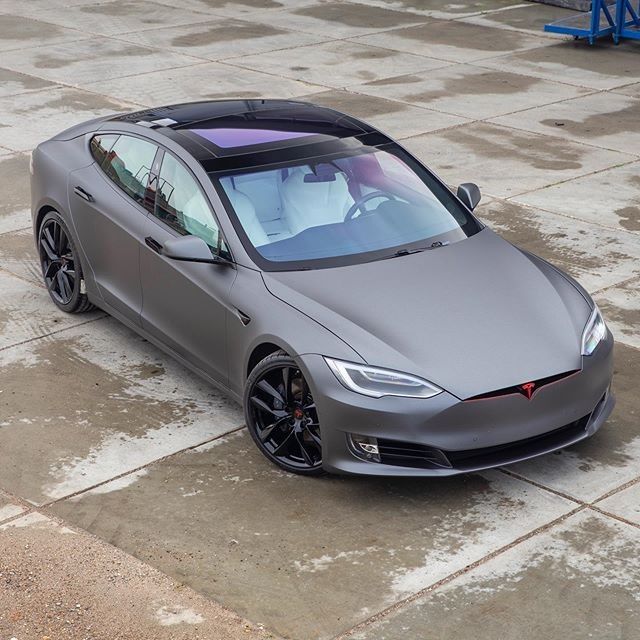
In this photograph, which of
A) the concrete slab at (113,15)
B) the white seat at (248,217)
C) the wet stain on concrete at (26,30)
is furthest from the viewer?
the concrete slab at (113,15)

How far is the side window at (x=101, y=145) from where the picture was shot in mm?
8477

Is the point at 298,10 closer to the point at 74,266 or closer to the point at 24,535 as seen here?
the point at 74,266

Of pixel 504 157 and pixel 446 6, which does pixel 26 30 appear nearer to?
pixel 446 6

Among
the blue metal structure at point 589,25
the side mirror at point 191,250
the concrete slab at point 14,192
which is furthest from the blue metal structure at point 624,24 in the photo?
the side mirror at point 191,250

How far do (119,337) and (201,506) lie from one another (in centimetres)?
241

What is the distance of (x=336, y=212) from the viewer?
7.34 meters

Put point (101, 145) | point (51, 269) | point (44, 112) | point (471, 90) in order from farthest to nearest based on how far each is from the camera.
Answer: point (471, 90) < point (44, 112) < point (51, 269) < point (101, 145)

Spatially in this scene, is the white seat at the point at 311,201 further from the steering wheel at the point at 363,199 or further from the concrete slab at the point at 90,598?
the concrete slab at the point at 90,598

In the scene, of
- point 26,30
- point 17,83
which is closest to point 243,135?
point 17,83

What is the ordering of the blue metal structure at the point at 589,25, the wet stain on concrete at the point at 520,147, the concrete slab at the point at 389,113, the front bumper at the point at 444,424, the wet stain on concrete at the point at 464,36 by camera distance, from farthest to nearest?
the wet stain on concrete at the point at 464,36
the blue metal structure at the point at 589,25
the concrete slab at the point at 389,113
the wet stain on concrete at the point at 520,147
the front bumper at the point at 444,424

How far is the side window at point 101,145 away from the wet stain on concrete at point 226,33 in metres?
9.26

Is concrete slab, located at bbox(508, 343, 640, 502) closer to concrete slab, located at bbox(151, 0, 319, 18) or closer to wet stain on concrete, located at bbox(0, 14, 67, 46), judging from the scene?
wet stain on concrete, located at bbox(0, 14, 67, 46)

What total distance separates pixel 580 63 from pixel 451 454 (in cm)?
1138

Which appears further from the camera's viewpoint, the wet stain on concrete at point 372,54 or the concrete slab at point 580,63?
the wet stain on concrete at point 372,54
